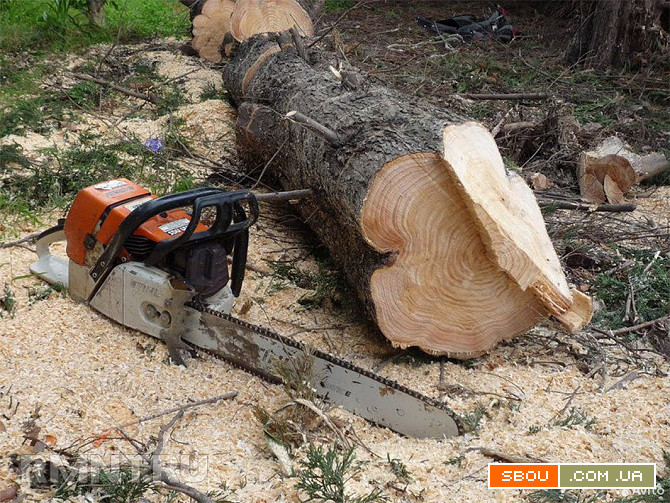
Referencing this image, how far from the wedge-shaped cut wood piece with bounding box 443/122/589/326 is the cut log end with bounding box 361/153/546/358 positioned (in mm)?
72

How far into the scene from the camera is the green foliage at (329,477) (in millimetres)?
2170

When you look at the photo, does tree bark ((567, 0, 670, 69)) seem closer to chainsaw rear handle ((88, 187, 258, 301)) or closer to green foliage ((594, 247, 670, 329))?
green foliage ((594, 247, 670, 329))

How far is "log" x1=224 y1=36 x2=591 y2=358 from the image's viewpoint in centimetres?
286

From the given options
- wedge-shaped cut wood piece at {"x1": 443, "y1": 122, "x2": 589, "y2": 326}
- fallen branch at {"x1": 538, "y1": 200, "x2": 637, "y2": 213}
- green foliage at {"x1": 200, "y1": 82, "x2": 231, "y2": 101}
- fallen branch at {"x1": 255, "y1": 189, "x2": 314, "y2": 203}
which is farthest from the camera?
green foliage at {"x1": 200, "y1": 82, "x2": 231, "y2": 101}

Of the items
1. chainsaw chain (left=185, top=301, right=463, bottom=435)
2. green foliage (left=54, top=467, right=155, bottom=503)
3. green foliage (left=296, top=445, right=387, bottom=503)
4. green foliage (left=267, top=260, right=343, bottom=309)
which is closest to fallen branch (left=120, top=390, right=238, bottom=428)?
chainsaw chain (left=185, top=301, right=463, bottom=435)

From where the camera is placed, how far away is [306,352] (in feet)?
8.54

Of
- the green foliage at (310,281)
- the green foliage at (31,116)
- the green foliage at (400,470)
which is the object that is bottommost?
the green foliage at (31,116)

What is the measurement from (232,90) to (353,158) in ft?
8.65

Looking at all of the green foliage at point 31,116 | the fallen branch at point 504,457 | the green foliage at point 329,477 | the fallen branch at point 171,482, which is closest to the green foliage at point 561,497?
the fallen branch at point 504,457

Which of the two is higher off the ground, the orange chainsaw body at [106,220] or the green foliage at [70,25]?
the orange chainsaw body at [106,220]

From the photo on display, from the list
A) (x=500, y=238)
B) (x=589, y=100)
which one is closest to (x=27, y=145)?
(x=500, y=238)

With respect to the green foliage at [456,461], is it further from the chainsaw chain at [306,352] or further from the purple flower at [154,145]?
the purple flower at [154,145]

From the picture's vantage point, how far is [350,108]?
3473 millimetres

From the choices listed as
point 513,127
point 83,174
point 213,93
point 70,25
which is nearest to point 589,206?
point 513,127
